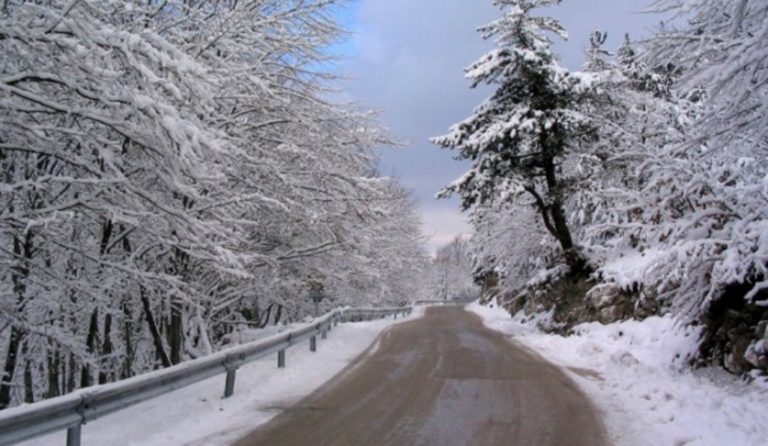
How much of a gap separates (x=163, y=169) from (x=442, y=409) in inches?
186

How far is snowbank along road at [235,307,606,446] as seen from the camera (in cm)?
669

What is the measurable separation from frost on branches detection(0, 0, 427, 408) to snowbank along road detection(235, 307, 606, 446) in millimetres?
2289

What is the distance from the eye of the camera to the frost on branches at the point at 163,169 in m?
5.80

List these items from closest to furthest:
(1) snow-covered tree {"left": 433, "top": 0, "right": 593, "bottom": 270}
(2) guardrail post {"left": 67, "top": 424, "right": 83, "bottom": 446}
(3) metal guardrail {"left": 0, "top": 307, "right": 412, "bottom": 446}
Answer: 1. (3) metal guardrail {"left": 0, "top": 307, "right": 412, "bottom": 446}
2. (2) guardrail post {"left": 67, "top": 424, "right": 83, "bottom": 446}
3. (1) snow-covered tree {"left": 433, "top": 0, "right": 593, "bottom": 270}

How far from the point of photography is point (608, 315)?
55.1 feet

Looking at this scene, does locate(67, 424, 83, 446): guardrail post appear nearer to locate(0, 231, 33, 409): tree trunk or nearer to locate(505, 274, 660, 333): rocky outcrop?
locate(0, 231, 33, 409): tree trunk

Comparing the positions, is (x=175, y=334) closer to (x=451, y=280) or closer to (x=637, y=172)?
(x=637, y=172)

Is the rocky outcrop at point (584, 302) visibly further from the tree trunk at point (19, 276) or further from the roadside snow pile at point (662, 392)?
the tree trunk at point (19, 276)

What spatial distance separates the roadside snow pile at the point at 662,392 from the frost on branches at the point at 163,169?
543cm

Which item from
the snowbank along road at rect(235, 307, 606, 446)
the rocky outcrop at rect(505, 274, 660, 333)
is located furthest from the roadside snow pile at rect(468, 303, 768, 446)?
the rocky outcrop at rect(505, 274, 660, 333)

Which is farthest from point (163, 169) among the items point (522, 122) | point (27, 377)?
point (522, 122)

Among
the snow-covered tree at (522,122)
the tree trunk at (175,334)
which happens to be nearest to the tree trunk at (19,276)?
the tree trunk at (175,334)

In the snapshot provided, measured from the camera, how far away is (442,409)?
8.12 metres

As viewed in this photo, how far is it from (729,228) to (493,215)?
19.7 m
